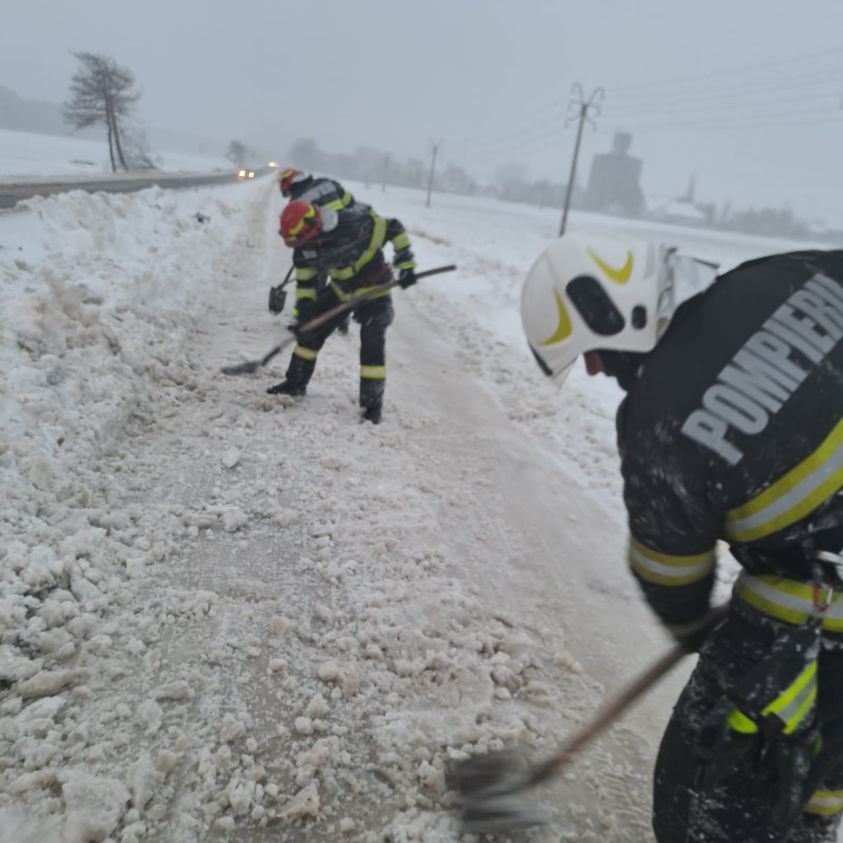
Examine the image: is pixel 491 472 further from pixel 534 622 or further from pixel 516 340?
pixel 516 340

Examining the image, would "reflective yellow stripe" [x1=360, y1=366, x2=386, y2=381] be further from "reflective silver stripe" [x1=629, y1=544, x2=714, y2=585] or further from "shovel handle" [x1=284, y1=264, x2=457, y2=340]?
"reflective silver stripe" [x1=629, y1=544, x2=714, y2=585]

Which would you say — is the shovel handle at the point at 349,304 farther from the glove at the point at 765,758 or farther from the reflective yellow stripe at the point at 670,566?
the glove at the point at 765,758

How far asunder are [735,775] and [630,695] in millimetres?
414

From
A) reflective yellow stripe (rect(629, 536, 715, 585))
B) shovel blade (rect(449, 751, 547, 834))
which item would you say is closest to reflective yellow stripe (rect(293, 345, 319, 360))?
shovel blade (rect(449, 751, 547, 834))

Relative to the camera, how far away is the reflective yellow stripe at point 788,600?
4.91 ft

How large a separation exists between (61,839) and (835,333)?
8.04 ft

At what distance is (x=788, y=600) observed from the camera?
5.01 ft

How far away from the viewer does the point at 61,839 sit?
6.19ft

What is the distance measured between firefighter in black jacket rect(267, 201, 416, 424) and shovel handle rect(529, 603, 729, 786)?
3507 millimetres

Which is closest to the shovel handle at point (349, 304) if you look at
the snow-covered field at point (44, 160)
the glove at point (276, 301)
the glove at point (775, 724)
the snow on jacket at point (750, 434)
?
the glove at point (276, 301)

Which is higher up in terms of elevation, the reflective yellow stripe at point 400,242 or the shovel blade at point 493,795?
the reflective yellow stripe at point 400,242

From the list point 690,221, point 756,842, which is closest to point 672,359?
point 756,842

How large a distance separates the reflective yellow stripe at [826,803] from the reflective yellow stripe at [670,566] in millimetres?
600

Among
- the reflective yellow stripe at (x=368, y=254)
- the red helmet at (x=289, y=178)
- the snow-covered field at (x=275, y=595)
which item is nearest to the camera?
the snow-covered field at (x=275, y=595)
